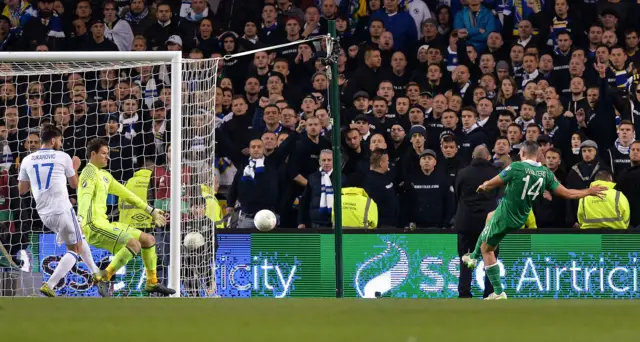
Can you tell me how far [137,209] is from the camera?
1427 cm

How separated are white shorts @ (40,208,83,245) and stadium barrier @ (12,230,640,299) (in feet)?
5.73

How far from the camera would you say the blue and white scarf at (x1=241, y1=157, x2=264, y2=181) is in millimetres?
14555

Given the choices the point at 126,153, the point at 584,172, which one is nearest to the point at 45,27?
the point at 126,153

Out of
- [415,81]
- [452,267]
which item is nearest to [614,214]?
[452,267]

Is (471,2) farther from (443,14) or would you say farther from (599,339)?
(599,339)

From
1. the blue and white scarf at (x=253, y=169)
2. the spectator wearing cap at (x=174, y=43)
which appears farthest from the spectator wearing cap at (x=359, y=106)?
the spectator wearing cap at (x=174, y=43)

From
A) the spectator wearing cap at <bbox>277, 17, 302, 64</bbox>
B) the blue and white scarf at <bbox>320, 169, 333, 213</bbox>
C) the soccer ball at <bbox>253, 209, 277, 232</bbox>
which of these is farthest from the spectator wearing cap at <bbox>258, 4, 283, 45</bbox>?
the soccer ball at <bbox>253, 209, 277, 232</bbox>

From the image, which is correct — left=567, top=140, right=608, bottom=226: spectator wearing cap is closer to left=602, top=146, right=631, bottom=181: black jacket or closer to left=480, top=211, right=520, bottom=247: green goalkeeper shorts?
left=602, top=146, right=631, bottom=181: black jacket

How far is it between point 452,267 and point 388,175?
130 centimetres

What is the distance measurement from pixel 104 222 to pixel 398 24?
666 centimetres

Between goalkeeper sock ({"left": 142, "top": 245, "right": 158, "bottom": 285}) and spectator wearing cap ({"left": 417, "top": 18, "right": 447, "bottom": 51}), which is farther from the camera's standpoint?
spectator wearing cap ({"left": 417, "top": 18, "right": 447, "bottom": 51})

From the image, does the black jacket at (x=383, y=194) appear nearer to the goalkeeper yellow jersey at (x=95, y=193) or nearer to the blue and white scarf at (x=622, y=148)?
the blue and white scarf at (x=622, y=148)

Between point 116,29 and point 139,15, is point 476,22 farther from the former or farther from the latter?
point 116,29

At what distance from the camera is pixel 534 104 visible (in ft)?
51.1
